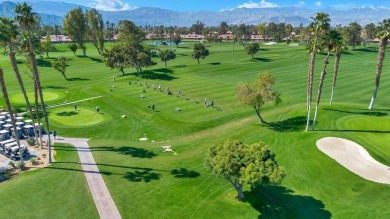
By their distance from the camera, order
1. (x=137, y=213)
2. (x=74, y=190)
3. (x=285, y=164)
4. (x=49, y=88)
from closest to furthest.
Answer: (x=137, y=213), (x=74, y=190), (x=285, y=164), (x=49, y=88)

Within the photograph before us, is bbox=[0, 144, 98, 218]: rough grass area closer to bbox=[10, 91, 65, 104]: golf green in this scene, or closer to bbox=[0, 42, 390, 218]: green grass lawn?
bbox=[0, 42, 390, 218]: green grass lawn

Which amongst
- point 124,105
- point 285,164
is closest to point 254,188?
point 285,164

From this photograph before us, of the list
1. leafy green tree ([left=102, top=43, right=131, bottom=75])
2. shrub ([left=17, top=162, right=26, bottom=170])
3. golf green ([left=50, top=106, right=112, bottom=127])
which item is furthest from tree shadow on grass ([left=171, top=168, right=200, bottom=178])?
leafy green tree ([left=102, top=43, right=131, bottom=75])

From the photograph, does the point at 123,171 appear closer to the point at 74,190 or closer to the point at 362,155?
the point at 74,190

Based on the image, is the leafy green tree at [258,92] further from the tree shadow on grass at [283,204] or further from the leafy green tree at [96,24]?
the leafy green tree at [96,24]

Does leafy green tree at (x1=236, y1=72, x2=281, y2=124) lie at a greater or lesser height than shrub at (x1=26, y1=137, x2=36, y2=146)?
greater

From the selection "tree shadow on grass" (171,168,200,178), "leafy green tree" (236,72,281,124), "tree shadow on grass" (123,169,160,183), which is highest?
"leafy green tree" (236,72,281,124)

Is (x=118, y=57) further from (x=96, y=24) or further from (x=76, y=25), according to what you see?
(x=76, y=25)
